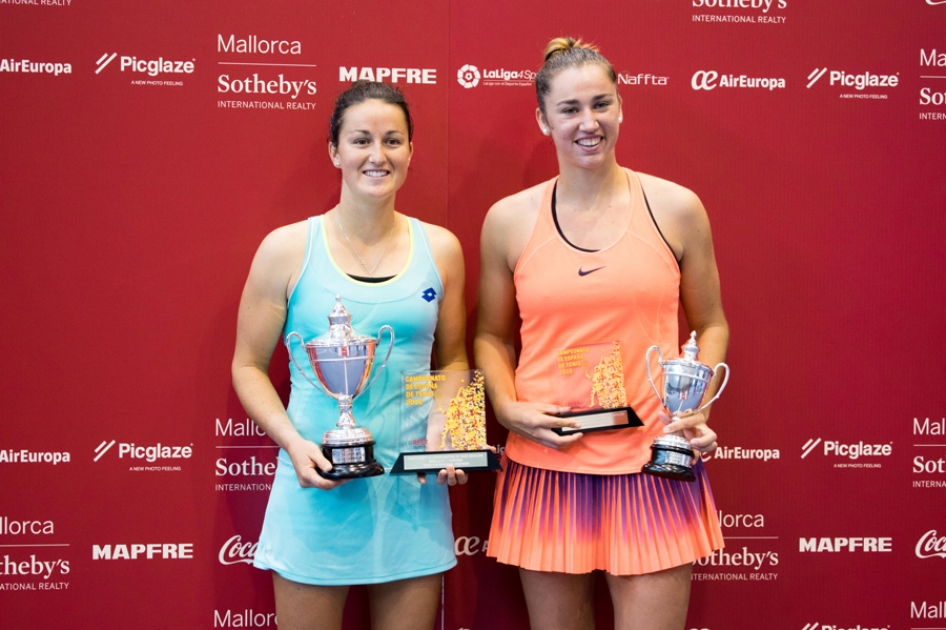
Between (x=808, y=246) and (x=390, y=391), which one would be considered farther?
(x=808, y=246)

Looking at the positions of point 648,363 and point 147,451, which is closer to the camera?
point 648,363

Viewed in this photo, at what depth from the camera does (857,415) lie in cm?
308

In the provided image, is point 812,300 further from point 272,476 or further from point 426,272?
point 272,476

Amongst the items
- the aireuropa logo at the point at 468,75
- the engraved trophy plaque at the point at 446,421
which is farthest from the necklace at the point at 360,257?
→ the aireuropa logo at the point at 468,75

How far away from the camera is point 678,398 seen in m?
2.27

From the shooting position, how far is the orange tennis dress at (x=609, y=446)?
2383 mm

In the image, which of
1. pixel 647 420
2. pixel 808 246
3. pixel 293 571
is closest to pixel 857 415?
pixel 808 246

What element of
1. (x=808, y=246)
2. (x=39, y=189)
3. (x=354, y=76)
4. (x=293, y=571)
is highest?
(x=354, y=76)

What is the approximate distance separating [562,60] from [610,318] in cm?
72

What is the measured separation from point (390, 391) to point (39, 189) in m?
1.39

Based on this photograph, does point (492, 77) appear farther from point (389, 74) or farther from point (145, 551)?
point (145, 551)

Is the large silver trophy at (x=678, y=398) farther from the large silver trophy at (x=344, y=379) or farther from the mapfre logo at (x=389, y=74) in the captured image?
the mapfre logo at (x=389, y=74)

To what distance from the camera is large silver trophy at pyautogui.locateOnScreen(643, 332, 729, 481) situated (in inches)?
88.0

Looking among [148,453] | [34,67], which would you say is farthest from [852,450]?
[34,67]
